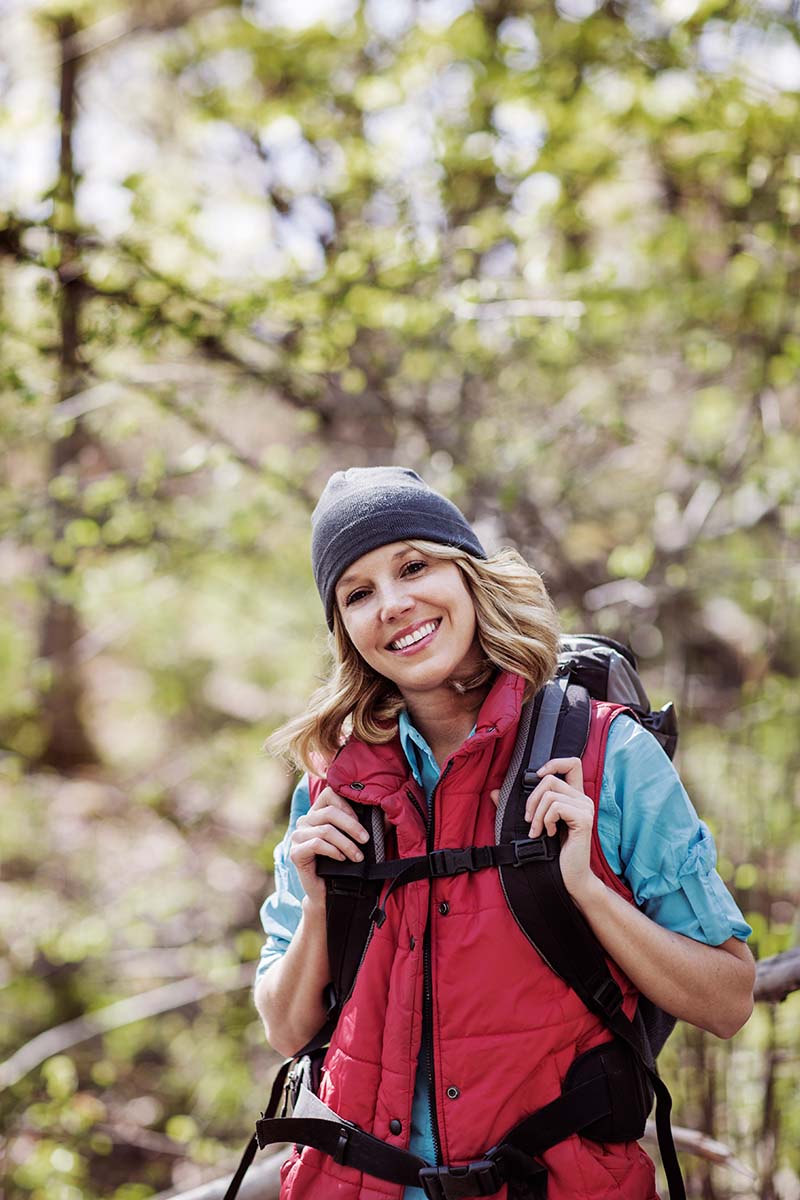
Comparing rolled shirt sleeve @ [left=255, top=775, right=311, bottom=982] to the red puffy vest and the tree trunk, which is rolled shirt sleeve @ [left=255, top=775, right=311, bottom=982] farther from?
the tree trunk

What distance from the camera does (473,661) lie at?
220cm

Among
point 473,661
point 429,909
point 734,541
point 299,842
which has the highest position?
point 734,541

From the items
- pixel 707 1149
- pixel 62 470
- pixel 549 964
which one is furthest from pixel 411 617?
pixel 62 470

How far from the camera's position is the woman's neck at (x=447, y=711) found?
2.19 metres

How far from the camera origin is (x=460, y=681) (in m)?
2.17

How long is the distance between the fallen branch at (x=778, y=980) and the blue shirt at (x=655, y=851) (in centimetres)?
49

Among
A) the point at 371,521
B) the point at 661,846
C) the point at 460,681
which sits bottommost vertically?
the point at 661,846

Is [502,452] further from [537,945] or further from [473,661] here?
[537,945]

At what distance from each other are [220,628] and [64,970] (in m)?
3.47

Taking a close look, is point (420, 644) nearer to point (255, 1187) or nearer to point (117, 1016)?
point (255, 1187)

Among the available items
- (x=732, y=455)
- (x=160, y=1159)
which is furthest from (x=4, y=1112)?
(x=732, y=455)

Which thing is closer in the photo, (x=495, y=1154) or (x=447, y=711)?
(x=495, y=1154)

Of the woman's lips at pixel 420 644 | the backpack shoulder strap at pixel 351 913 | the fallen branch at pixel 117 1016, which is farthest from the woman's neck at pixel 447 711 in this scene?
the fallen branch at pixel 117 1016

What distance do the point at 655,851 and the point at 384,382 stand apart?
4.30 metres
